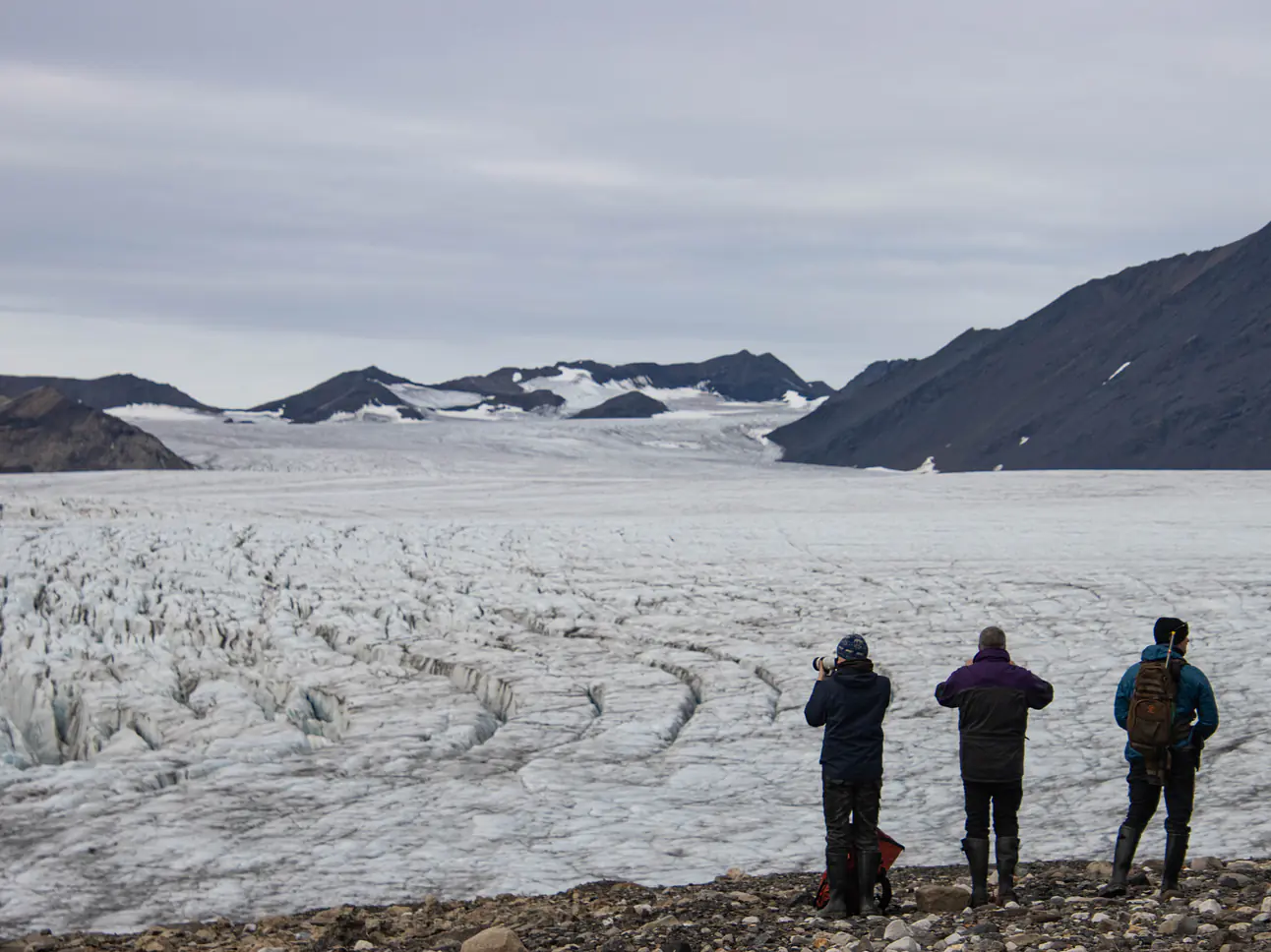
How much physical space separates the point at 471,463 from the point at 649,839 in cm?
3855

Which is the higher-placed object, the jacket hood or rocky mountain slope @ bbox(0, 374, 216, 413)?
rocky mountain slope @ bbox(0, 374, 216, 413)

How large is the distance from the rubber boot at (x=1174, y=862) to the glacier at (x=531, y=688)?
213cm

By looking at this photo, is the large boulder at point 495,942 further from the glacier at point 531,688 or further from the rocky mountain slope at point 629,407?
the rocky mountain slope at point 629,407

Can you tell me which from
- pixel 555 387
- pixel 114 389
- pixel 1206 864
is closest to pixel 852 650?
pixel 1206 864

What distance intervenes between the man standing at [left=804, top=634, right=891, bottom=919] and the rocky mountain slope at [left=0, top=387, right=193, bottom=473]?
4905cm

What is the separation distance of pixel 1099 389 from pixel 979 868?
89072mm

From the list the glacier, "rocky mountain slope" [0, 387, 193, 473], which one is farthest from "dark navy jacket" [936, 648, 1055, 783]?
"rocky mountain slope" [0, 387, 193, 473]

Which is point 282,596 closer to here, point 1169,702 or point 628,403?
point 1169,702

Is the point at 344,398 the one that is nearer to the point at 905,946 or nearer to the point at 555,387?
the point at 555,387

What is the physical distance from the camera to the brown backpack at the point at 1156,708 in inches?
234

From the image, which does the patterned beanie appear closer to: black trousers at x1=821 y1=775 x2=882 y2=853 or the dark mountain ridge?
black trousers at x1=821 y1=775 x2=882 y2=853

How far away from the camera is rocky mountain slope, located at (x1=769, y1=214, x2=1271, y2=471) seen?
7669 cm

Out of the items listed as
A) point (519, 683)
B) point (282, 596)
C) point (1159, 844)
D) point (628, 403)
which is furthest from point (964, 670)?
point (628, 403)

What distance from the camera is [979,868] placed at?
602 cm
